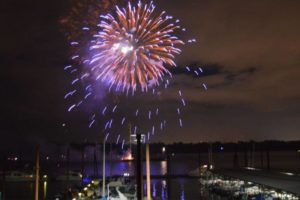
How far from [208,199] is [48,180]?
64.1 metres

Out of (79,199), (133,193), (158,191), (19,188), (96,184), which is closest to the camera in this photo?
(79,199)

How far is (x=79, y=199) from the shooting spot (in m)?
51.6

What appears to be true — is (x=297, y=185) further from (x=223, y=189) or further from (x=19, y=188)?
(x=19, y=188)

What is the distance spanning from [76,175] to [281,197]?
76.2 metres

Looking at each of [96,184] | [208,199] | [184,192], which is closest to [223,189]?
[208,199]

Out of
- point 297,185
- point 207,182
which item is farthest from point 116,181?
point 297,185

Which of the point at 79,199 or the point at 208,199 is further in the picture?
the point at 208,199

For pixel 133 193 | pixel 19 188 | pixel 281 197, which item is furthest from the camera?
pixel 19 188

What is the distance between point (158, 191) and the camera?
82.3 m

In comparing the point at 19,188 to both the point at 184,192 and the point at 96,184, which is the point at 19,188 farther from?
the point at 184,192

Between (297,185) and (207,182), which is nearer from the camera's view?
(297,185)

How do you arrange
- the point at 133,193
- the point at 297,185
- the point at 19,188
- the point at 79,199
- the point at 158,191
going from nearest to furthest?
the point at 297,185
the point at 79,199
the point at 133,193
the point at 158,191
the point at 19,188

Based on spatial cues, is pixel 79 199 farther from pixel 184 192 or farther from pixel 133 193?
Result: pixel 184 192

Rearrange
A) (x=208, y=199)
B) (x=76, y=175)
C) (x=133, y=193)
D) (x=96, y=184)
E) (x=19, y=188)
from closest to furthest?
(x=133, y=193)
(x=208, y=199)
(x=96, y=184)
(x=19, y=188)
(x=76, y=175)
